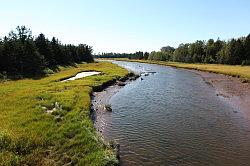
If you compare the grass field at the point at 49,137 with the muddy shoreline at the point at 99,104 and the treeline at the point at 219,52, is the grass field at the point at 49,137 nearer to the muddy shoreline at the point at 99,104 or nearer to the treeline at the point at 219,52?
the muddy shoreline at the point at 99,104

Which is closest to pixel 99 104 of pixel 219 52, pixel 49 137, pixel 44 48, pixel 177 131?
pixel 177 131

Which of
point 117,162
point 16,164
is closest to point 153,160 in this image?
point 117,162

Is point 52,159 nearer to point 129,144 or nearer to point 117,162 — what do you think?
point 117,162

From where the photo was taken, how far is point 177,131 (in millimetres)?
27500

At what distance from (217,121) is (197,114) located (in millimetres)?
3568

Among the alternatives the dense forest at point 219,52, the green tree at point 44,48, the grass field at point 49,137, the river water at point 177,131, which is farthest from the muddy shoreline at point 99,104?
the dense forest at point 219,52

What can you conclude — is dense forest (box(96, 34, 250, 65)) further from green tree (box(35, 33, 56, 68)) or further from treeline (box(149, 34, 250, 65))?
green tree (box(35, 33, 56, 68))

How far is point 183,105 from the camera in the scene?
134 feet

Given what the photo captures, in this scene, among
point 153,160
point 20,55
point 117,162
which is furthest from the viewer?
point 20,55

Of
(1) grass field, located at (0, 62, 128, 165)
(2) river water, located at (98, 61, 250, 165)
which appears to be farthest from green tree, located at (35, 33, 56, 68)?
(1) grass field, located at (0, 62, 128, 165)

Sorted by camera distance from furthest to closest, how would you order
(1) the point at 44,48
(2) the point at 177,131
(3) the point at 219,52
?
(3) the point at 219,52
(1) the point at 44,48
(2) the point at 177,131

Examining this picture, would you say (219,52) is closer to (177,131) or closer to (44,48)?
(44,48)

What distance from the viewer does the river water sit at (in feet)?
69.1

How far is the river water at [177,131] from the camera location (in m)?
21.0
